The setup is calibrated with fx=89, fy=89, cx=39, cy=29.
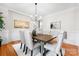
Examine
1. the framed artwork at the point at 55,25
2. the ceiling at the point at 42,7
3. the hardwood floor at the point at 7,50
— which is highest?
the ceiling at the point at 42,7

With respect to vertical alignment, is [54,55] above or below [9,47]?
below

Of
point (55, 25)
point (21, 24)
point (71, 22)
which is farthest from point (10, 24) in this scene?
point (71, 22)

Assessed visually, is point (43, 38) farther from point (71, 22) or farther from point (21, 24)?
point (71, 22)

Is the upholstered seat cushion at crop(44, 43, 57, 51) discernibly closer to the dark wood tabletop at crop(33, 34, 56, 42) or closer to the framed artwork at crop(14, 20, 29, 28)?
the dark wood tabletop at crop(33, 34, 56, 42)

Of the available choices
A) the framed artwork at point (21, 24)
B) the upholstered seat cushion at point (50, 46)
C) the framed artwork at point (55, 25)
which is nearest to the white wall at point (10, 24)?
the framed artwork at point (21, 24)

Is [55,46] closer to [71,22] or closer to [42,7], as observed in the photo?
[71,22]

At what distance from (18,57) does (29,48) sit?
0.26m

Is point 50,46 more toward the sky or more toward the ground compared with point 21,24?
more toward the ground

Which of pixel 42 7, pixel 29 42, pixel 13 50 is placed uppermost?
pixel 42 7

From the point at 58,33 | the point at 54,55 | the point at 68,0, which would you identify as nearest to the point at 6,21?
the point at 58,33

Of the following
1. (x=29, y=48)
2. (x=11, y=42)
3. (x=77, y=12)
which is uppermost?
(x=77, y=12)

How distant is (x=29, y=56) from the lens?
167 cm

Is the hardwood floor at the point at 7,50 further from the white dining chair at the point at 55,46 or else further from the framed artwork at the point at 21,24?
the white dining chair at the point at 55,46

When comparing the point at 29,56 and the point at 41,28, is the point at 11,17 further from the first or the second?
the point at 29,56
